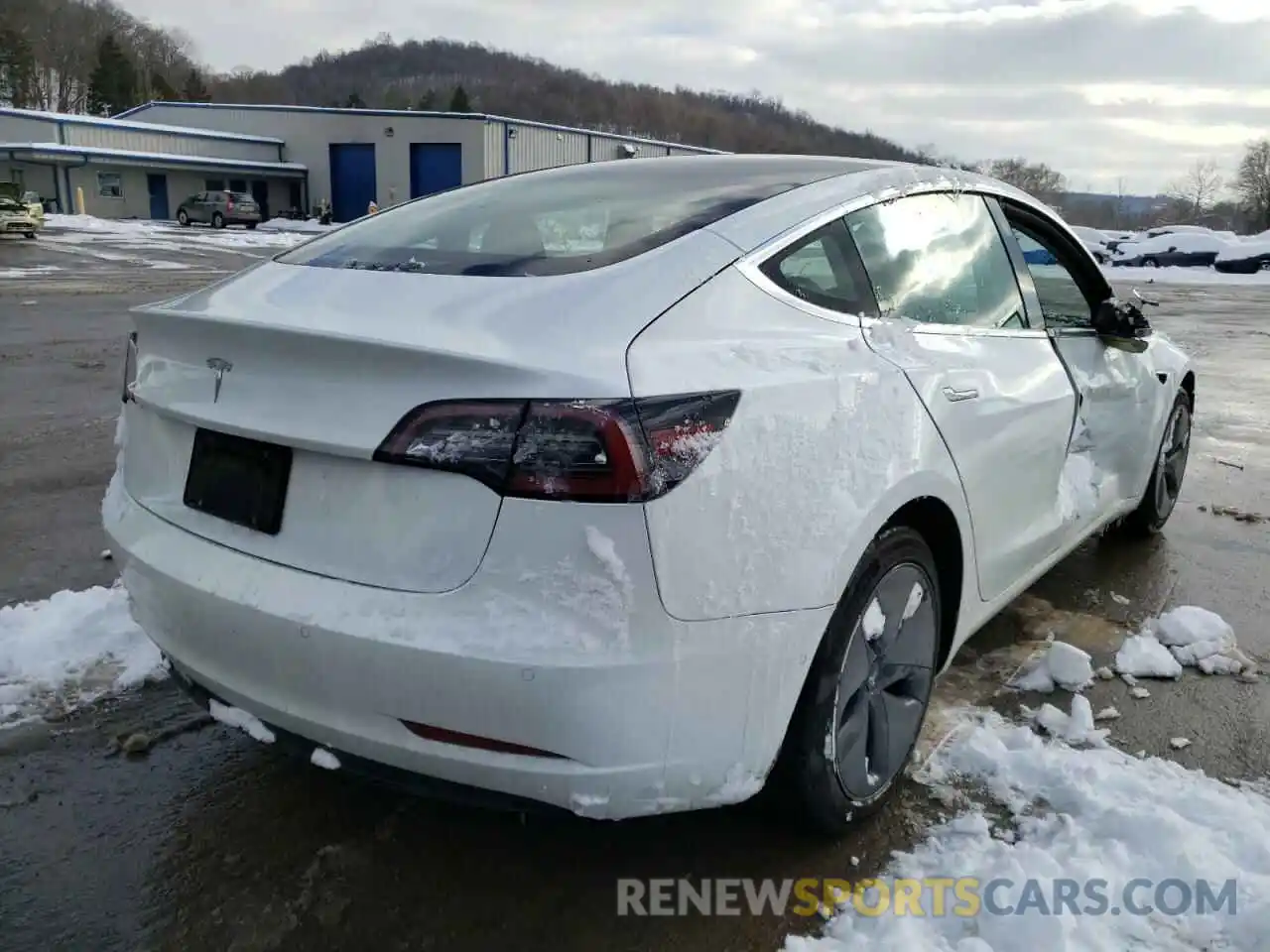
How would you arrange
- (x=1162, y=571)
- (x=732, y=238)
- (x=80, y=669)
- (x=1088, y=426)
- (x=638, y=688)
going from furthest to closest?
1. (x=1162, y=571)
2. (x=1088, y=426)
3. (x=80, y=669)
4. (x=732, y=238)
5. (x=638, y=688)

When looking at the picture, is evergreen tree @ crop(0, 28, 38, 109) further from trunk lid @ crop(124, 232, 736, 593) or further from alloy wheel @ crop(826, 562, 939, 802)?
alloy wheel @ crop(826, 562, 939, 802)

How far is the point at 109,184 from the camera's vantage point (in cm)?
4597

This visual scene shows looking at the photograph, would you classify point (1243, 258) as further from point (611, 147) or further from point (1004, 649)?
point (1004, 649)

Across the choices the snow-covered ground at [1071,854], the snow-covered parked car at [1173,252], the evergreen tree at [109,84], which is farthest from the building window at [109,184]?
the snow-covered ground at [1071,854]

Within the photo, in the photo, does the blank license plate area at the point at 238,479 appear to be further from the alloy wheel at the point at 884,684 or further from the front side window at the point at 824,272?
the alloy wheel at the point at 884,684

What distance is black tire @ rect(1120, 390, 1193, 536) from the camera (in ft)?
15.1

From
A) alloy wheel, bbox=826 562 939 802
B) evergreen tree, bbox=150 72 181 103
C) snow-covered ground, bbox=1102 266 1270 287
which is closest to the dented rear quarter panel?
alloy wheel, bbox=826 562 939 802

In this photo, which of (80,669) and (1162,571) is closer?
(80,669)

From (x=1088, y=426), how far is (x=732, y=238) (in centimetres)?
183

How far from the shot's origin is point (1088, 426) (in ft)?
11.5

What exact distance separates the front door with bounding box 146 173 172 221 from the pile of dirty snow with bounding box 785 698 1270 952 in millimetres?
52291

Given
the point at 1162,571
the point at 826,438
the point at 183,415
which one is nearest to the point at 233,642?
the point at 183,415

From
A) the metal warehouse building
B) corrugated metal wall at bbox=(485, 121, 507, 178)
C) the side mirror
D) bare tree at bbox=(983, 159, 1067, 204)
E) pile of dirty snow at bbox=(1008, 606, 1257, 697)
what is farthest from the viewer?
bare tree at bbox=(983, 159, 1067, 204)

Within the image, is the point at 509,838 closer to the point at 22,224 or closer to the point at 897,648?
the point at 897,648
